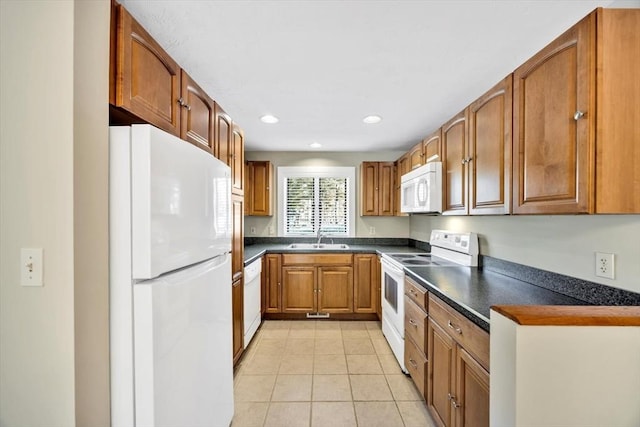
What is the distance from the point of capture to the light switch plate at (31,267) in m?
0.87

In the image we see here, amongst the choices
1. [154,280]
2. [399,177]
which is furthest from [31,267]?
[399,177]

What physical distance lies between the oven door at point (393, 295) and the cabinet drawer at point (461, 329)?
2.09 ft

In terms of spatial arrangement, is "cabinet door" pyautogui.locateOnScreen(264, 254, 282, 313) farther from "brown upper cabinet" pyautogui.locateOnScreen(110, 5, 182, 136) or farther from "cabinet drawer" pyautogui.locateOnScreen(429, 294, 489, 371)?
"brown upper cabinet" pyautogui.locateOnScreen(110, 5, 182, 136)

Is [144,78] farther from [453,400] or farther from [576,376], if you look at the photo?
[453,400]

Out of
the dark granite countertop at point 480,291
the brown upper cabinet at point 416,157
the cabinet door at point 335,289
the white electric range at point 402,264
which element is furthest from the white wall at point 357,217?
the dark granite countertop at point 480,291

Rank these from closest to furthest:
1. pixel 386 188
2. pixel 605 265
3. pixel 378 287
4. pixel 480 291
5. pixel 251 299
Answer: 1. pixel 605 265
2. pixel 480 291
3. pixel 251 299
4. pixel 378 287
5. pixel 386 188

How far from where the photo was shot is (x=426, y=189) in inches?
96.4

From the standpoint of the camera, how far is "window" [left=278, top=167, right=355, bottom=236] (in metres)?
→ 4.10

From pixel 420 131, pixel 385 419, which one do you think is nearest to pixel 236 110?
pixel 420 131

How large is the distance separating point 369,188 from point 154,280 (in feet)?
10.5

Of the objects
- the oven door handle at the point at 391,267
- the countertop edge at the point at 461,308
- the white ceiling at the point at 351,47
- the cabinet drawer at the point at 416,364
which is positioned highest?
the white ceiling at the point at 351,47

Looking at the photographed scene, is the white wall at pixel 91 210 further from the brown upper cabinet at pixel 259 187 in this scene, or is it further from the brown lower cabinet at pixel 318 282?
the brown upper cabinet at pixel 259 187

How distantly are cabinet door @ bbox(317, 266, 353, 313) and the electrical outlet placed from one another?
2.38 m

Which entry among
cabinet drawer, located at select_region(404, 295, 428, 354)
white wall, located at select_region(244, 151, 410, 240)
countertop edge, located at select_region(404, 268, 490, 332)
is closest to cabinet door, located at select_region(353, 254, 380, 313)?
white wall, located at select_region(244, 151, 410, 240)
